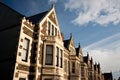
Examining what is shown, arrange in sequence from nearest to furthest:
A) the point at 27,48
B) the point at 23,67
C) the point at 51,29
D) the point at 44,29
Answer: the point at 23,67
the point at 27,48
the point at 44,29
the point at 51,29

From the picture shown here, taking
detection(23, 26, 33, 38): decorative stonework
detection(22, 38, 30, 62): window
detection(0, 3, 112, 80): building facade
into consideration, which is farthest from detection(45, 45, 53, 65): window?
detection(22, 38, 30, 62): window

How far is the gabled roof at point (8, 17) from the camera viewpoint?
61.0 ft

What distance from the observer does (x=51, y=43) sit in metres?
20.4

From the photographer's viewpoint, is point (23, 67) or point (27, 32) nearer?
point (23, 67)

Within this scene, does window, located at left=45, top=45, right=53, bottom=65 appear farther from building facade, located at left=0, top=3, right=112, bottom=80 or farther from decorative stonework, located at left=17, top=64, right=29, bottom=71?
decorative stonework, located at left=17, top=64, right=29, bottom=71

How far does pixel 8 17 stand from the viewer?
1989 cm

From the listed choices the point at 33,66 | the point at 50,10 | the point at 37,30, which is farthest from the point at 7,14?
the point at 33,66

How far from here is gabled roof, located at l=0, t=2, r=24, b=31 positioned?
1861 cm

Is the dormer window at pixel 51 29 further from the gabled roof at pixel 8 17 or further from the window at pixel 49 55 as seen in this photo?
the gabled roof at pixel 8 17

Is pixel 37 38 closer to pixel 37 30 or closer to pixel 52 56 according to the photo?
pixel 37 30

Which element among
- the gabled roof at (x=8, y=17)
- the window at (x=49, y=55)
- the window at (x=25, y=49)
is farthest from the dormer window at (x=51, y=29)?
the window at (x=25, y=49)

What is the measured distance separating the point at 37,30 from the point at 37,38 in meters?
1.14

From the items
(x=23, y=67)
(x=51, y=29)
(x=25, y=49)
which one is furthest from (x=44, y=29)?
(x=23, y=67)

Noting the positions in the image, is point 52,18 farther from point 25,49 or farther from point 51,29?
point 25,49
